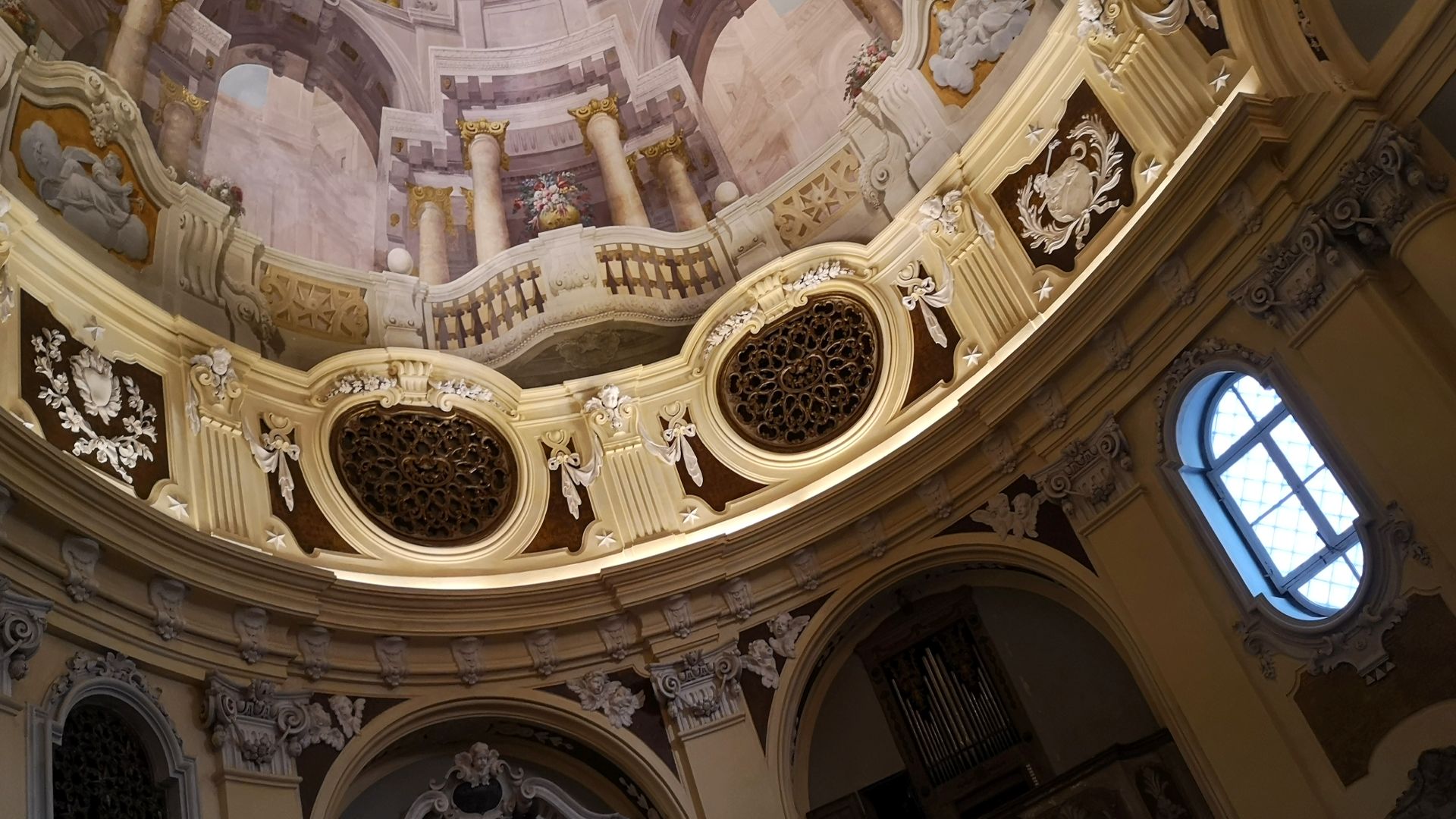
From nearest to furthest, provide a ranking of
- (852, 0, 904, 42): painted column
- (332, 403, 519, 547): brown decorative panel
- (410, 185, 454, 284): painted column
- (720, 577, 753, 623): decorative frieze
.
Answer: (720, 577, 753, 623): decorative frieze → (332, 403, 519, 547): brown decorative panel → (852, 0, 904, 42): painted column → (410, 185, 454, 284): painted column

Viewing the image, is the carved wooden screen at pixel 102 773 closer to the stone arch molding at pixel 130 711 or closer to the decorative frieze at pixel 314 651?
the stone arch molding at pixel 130 711

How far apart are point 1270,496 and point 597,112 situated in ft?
30.6

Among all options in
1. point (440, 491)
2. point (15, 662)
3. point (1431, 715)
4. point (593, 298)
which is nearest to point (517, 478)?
point (440, 491)

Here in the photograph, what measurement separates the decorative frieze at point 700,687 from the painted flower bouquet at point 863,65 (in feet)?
21.6

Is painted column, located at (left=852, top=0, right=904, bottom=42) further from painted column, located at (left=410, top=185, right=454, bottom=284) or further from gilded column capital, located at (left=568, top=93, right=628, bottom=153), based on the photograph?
painted column, located at (left=410, top=185, right=454, bottom=284)

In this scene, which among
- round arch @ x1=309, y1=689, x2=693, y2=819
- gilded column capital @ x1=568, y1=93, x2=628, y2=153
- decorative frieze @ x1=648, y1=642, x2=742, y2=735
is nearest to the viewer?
round arch @ x1=309, y1=689, x2=693, y2=819

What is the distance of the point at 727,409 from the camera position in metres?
13.1

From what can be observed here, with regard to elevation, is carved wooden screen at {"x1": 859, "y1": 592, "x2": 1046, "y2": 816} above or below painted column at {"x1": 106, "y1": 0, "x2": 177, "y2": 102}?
below

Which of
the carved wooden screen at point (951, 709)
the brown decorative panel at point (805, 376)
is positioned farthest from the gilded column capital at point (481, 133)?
the carved wooden screen at point (951, 709)

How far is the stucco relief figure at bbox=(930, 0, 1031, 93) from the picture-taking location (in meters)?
11.8

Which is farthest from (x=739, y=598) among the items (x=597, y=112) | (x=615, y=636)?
(x=597, y=112)

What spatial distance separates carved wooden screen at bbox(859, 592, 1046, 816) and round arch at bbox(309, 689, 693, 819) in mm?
2307

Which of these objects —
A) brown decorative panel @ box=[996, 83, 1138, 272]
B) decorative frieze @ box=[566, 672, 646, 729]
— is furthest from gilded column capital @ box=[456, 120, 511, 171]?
decorative frieze @ box=[566, 672, 646, 729]

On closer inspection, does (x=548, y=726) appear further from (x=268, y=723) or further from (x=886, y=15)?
(x=886, y=15)
